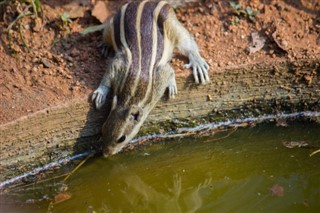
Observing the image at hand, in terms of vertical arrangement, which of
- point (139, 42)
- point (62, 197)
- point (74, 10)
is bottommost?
point (62, 197)

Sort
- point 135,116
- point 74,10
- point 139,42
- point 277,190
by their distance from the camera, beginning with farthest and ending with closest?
point 74,10 < point 139,42 < point 135,116 < point 277,190

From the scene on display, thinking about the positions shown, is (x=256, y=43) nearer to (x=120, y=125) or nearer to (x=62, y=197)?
(x=120, y=125)

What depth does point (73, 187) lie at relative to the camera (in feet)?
22.7

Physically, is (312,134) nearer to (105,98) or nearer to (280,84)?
(280,84)

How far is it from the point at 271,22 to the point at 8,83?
9.53ft

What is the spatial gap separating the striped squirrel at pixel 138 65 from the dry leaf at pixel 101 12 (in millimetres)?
418

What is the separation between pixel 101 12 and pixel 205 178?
2302mm

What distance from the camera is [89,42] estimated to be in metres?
7.63

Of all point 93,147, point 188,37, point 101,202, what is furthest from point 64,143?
point 188,37

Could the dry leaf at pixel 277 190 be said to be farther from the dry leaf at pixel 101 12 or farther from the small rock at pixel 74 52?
the dry leaf at pixel 101 12

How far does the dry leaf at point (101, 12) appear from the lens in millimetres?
7773

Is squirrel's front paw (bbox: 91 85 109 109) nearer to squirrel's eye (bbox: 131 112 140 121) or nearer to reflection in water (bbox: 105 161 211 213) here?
squirrel's eye (bbox: 131 112 140 121)

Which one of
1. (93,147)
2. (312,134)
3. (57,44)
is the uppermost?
(57,44)

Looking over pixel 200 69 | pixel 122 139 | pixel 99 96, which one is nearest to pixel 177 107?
pixel 200 69
